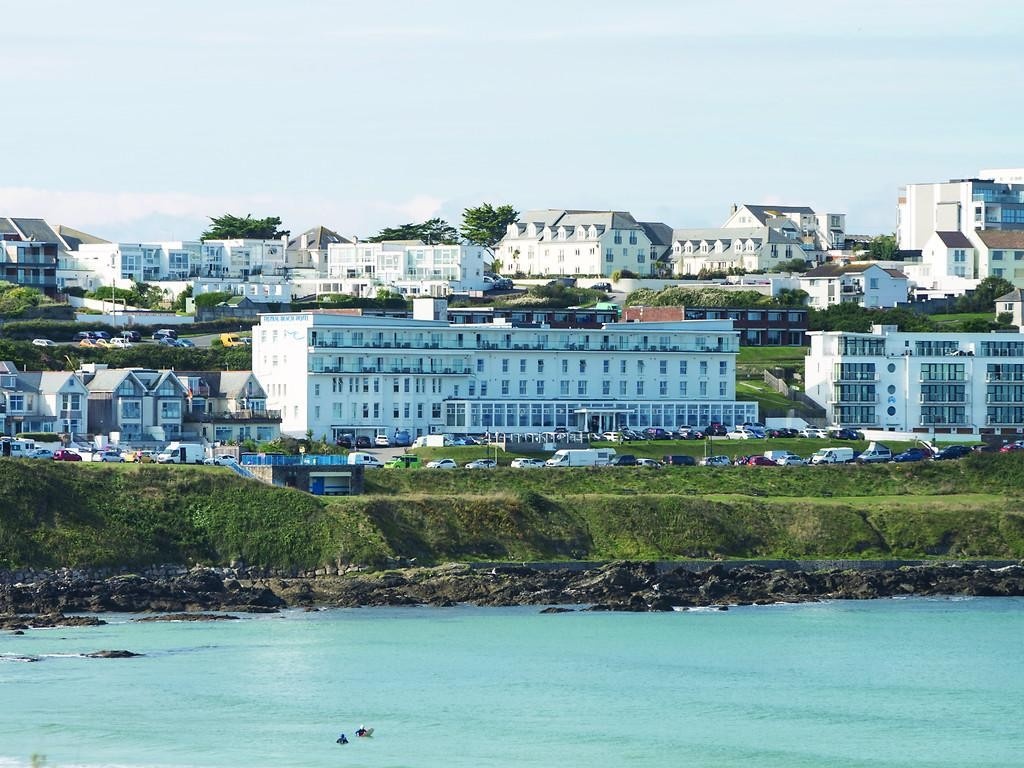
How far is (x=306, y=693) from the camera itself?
5141 centimetres

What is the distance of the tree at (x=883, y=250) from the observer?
155125mm

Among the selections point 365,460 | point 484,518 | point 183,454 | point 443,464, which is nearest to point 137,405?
point 183,454

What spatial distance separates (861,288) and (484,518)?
2699 inches

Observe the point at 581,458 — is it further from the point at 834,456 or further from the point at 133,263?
the point at 133,263

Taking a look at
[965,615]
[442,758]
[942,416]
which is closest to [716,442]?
[942,416]

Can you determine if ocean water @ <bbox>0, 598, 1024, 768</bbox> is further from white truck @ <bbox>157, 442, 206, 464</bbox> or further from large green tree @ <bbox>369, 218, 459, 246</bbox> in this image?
large green tree @ <bbox>369, 218, 459, 246</bbox>

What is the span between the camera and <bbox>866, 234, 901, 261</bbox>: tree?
509ft

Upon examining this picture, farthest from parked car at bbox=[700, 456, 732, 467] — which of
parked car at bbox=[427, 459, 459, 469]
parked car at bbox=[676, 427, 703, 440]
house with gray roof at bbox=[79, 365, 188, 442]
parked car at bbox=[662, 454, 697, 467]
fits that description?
Answer: house with gray roof at bbox=[79, 365, 188, 442]

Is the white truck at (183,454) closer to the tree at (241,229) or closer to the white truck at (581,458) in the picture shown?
the white truck at (581,458)

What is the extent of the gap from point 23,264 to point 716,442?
59778mm

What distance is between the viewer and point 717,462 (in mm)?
87812

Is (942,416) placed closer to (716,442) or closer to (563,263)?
(716,442)

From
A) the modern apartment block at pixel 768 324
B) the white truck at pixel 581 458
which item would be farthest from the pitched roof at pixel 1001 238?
the white truck at pixel 581 458

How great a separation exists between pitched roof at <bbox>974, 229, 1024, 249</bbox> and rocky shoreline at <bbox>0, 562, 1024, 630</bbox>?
7777cm
